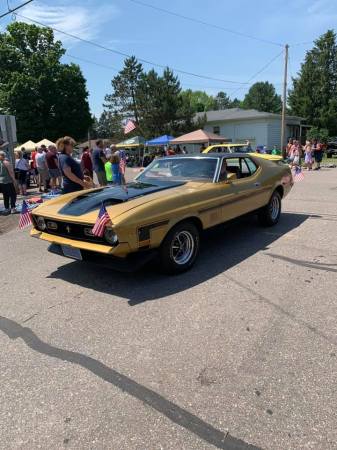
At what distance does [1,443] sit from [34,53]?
48814 mm

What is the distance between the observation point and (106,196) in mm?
4953

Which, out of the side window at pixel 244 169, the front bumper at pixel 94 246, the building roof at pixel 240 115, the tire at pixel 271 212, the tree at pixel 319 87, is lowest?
the tire at pixel 271 212

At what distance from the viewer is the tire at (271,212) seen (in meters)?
6.91

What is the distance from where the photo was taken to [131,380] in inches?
109

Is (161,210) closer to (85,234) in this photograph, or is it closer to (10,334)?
(85,234)

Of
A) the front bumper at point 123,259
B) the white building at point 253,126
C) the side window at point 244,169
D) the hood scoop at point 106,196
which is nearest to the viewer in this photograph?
the front bumper at point 123,259

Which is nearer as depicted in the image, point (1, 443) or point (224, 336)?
point (1, 443)

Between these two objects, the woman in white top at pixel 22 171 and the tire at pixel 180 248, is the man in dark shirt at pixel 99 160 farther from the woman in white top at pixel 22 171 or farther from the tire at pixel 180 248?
the tire at pixel 180 248

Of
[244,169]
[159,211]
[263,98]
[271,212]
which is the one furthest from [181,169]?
[263,98]

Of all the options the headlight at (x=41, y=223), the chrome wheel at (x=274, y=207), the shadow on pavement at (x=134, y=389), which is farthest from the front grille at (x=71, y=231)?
the chrome wheel at (x=274, y=207)

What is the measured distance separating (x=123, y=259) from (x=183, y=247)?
3.13 feet

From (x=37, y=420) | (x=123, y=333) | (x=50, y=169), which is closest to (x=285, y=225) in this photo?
(x=123, y=333)

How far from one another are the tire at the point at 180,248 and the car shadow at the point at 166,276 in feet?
0.40

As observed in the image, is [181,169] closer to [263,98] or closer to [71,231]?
[71,231]
